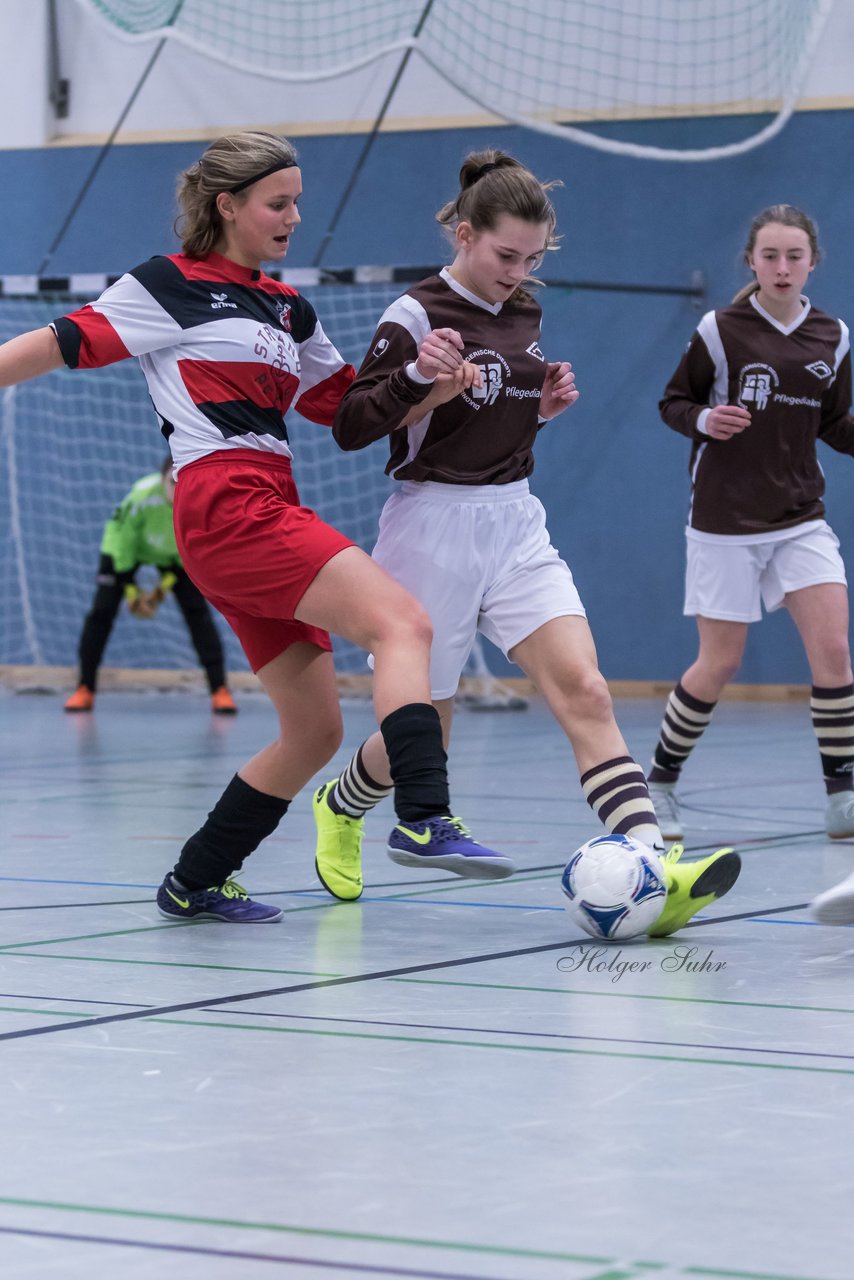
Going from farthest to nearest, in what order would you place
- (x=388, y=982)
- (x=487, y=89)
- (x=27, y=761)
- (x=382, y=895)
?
1. (x=487, y=89)
2. (x=27, y=761)
3. (x=382, y=895)
4. (x=388, y=982)

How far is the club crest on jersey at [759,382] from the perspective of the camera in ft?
18.2

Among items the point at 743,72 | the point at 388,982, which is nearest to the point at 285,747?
the point at 388,982

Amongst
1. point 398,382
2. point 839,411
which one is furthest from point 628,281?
point 398,382

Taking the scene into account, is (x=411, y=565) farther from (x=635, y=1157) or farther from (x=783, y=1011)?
(x=635, y=1157)

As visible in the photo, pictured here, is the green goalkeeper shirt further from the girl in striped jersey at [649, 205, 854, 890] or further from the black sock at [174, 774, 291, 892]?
the black sock at [174, 774, 291, 892]

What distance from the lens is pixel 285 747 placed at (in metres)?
4.00

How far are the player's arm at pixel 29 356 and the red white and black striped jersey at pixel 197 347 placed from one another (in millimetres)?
25

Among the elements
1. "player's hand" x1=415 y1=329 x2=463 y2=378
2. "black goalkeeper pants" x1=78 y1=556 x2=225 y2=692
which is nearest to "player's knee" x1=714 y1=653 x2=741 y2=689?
"player's hand" x1=415 y1=329 x2=463 y2=378

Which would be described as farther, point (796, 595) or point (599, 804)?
point (796, 595)

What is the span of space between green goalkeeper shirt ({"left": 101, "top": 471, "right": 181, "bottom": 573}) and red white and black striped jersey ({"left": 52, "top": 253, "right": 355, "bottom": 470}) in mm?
7406

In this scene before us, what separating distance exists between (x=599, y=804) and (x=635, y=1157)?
1675mm

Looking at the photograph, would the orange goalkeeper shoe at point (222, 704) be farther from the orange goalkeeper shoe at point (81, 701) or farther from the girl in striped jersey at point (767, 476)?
the girl in striped jersey at point (767, 476)

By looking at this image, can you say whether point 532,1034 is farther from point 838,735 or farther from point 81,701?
point 81,701

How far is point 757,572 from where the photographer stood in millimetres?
5574
